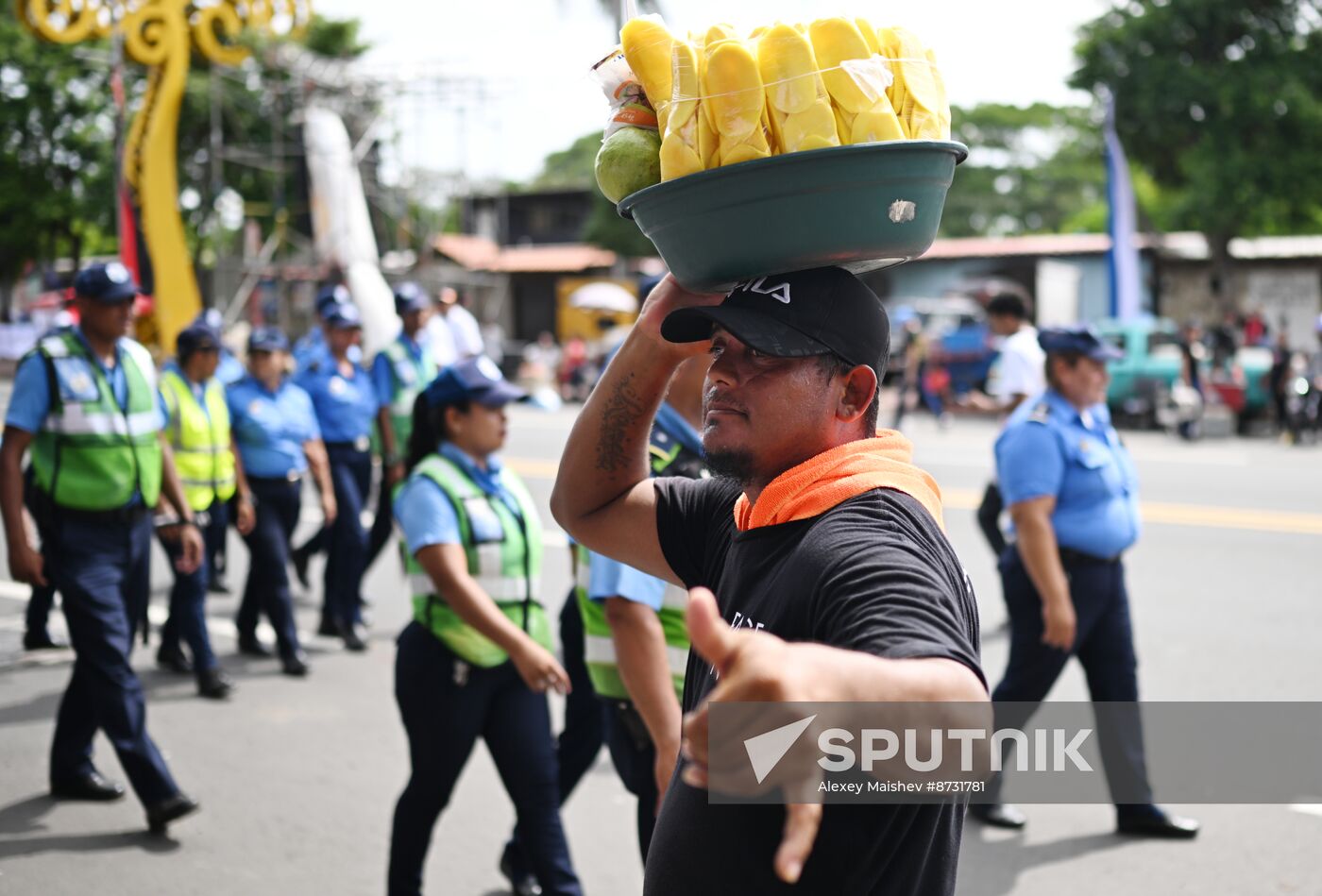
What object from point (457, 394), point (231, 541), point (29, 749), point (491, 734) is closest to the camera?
point (491, 734)

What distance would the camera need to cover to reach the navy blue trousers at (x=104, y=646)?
15.3 feet

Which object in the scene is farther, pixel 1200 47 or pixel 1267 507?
pixel 1200 47

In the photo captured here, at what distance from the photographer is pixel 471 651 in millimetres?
3859

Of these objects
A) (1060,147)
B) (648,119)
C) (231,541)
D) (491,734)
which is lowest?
(231,541)

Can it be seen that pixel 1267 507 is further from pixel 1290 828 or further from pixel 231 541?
pixel 231 541

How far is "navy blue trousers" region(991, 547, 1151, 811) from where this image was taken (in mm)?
4840

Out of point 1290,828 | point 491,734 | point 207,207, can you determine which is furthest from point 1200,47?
point 491,734

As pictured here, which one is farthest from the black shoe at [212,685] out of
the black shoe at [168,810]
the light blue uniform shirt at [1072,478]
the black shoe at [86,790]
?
the light blue uniform shirt at [1072,478]

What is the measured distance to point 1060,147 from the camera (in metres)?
58.6

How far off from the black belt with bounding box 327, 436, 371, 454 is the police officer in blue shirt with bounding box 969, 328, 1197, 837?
4697mm

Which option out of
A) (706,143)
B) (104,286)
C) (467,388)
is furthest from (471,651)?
(104,286)

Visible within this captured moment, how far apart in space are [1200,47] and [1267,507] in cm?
1937

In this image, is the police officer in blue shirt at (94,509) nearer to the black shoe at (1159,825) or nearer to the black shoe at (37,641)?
the black shoe at (37,641)

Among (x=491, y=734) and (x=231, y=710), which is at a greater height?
(x=491, y=734)
